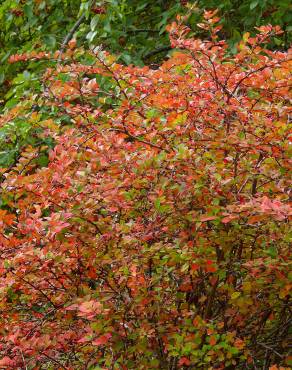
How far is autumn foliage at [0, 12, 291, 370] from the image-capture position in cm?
266

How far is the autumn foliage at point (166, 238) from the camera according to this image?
2.66m

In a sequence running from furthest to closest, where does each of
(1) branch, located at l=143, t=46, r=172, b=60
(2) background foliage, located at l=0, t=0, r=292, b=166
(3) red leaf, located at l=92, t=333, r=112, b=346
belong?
(1) branch, located at l=143, t=46, r=172, b=60 → (2) background foliage, located at l=0, t=0, r=292, b=166 → (3) red leaf, located at l=92, t=333, r=112, b=346

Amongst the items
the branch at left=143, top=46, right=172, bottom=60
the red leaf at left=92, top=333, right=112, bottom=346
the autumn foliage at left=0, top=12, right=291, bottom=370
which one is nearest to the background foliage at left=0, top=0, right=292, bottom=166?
the branch at left=143, top=46, right=172, bottom=60

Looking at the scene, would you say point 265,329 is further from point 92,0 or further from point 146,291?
point 92,0

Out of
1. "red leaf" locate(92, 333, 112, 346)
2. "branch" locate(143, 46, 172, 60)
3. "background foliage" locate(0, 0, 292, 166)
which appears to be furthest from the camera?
"branch" locate(143, 46, 172, 60)

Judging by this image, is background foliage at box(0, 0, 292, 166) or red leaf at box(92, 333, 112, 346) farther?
background foliage at box(0, 0, 292, 166)

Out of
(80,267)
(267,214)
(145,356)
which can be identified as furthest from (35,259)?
(267,214)

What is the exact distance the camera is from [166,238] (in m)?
2.82

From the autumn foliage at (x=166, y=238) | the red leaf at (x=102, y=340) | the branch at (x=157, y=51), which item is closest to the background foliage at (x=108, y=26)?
the branch at (x=157, y=51)

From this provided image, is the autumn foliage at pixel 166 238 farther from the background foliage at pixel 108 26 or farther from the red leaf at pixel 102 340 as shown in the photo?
→ the background foliage at pixel 108 26

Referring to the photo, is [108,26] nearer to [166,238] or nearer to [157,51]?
[157,51]

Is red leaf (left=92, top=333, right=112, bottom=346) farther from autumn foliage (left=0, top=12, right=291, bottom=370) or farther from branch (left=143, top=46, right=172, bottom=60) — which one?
branch (left=143, top=46, right=172, bottom=60)

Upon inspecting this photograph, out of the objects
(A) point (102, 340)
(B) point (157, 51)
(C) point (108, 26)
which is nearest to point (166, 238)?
(A) point (102, 340)

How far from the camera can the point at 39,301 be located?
3.11 meters
